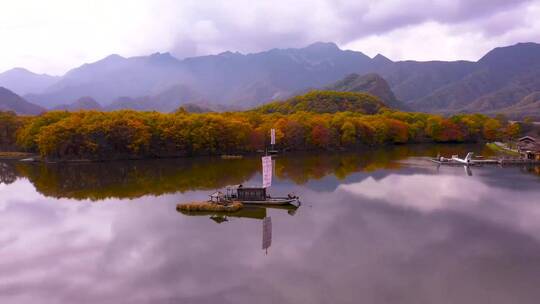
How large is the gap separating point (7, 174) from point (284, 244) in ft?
159

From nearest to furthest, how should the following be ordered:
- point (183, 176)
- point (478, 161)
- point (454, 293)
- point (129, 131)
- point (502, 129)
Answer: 1. point (454, 293)
2. point (183, 176)
3. point (478, 161)
4. point (129, 131)
5. point (502, 129)

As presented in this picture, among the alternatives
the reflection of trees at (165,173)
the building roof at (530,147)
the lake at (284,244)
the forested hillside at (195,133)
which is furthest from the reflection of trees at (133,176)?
the building roof at (530,147)

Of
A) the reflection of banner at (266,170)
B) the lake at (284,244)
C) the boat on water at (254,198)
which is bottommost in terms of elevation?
the lake at (284,244)

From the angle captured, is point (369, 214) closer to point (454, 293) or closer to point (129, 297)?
Result: point (454, 293)

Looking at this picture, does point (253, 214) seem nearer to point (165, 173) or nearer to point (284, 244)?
point (284, 244)

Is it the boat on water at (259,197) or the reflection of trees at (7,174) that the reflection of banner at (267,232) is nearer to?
the boat on water at (259,197)

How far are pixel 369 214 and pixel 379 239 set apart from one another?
19.2ft

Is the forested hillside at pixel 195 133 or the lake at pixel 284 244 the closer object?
the lake at pixel 284 244

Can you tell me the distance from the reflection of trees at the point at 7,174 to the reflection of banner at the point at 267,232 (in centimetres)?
3709

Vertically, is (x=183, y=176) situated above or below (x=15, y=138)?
below

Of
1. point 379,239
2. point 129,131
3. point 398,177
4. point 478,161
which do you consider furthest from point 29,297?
point 478,161

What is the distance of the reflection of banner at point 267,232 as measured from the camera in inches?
984

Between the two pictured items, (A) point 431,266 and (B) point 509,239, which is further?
(B) point 509,239

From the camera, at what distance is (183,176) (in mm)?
51031
